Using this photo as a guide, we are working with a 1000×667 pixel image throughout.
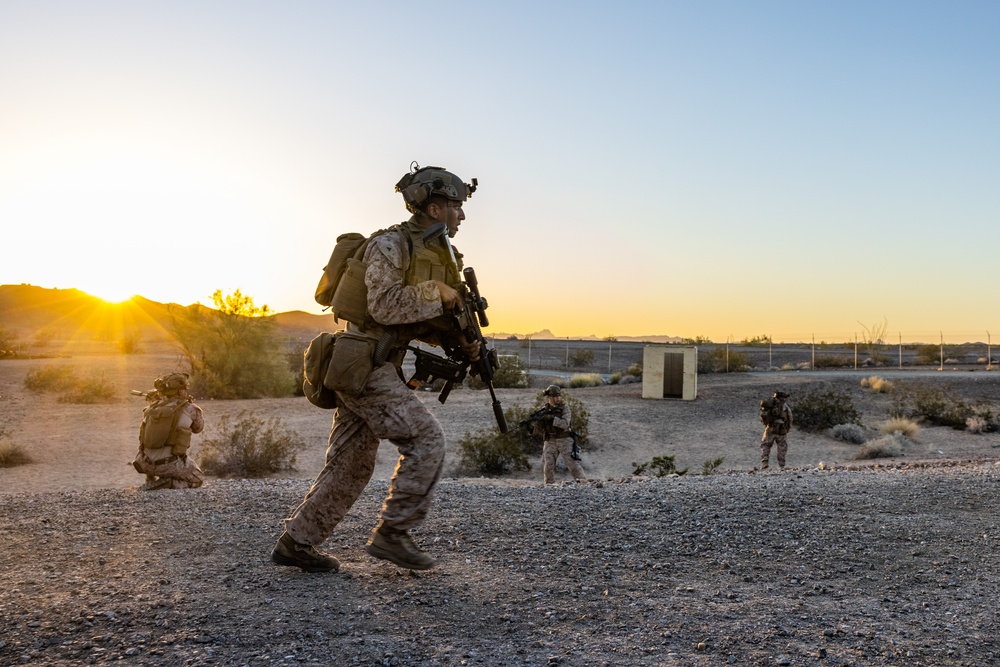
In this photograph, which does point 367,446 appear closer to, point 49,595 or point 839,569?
point 49,595

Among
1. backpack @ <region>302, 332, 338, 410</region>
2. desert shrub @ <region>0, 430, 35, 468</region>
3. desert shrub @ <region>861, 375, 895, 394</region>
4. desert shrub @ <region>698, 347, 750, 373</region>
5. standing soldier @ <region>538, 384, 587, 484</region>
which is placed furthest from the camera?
desert shrub @ <region>698, 347, 750, 373</region>

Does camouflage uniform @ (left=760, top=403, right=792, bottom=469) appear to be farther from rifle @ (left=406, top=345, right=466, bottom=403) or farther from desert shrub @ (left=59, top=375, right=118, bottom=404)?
desert shrub @ (left=59, top=375, right=118, bottom=404)

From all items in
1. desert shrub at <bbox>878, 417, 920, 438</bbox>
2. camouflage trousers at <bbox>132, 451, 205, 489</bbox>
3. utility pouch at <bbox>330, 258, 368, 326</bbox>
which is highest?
utility pouch at <bbox>330, 258, 368, 326</bbox>

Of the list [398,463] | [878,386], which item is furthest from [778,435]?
[878,386]

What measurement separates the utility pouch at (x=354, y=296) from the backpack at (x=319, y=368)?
161 mm

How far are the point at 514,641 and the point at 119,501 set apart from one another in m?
4.34

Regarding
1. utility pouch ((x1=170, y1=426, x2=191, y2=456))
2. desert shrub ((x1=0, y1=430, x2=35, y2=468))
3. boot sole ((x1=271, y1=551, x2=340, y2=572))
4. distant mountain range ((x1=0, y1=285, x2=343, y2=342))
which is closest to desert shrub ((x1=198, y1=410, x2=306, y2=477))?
desert shrub ((x1=0, y1=430, x2=35, y2=468))

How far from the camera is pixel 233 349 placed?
2677cm

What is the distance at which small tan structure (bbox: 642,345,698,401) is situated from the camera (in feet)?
84.0

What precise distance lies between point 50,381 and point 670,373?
1947cm

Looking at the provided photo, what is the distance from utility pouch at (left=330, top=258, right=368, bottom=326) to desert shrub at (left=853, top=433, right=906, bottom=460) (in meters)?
15.4

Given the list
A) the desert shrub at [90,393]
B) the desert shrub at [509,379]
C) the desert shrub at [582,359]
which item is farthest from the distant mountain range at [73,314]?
the desert shrub at [509,379]

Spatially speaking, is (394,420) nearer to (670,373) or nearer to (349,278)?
(349,278)

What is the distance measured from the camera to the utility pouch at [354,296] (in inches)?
172
